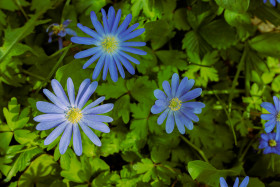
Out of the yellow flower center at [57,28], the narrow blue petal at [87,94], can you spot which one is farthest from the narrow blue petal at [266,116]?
the yellow flower center at [57,28]

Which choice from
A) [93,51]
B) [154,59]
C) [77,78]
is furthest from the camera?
[154,59]

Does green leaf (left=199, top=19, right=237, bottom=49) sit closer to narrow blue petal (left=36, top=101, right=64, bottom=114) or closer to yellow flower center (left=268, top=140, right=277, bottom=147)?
yellow flower center (left=268, top=140, right=277, bottom=147)

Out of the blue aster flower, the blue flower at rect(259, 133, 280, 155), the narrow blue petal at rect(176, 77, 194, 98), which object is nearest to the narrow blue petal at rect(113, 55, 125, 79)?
the blue aster flower

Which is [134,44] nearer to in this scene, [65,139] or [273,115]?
[65,139]

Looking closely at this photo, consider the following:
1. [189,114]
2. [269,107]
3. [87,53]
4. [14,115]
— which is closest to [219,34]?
[269,107]

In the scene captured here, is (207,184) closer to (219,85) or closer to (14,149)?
(219,85)

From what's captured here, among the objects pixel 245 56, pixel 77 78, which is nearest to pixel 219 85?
pixel 245 56

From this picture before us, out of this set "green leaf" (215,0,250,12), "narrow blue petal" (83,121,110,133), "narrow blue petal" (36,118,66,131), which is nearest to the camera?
"narrow blue petal" (36,118,66,131)
